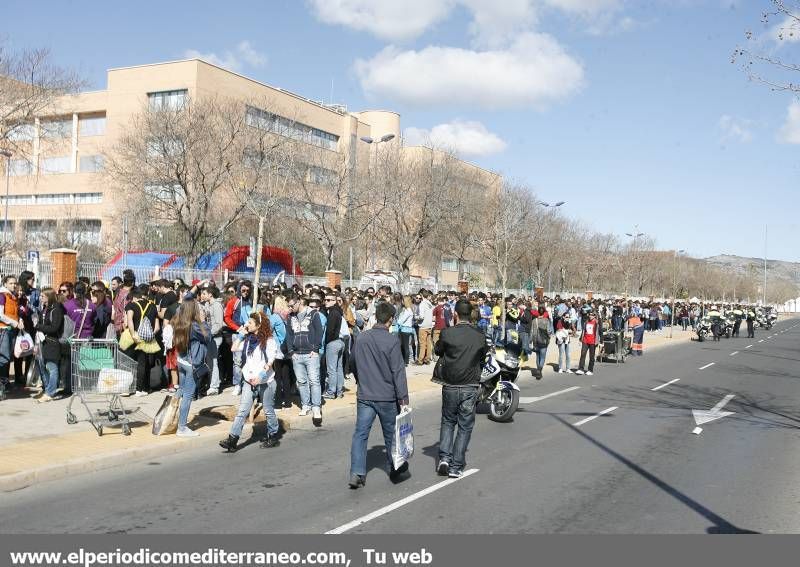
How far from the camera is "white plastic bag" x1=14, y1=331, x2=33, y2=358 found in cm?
1178

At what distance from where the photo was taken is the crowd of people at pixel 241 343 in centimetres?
785

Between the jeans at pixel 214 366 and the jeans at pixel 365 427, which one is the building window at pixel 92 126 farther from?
the jeans at pixel 365 427

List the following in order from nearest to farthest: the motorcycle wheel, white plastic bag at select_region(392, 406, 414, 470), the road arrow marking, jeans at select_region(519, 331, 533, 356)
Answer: white plastic bag at select_region(392, 406, 414, 470)
the motorcycle wheel
the road arrow marking
jeans at select_region(519, 331, 533, 356)

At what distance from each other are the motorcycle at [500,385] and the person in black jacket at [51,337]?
673 cm

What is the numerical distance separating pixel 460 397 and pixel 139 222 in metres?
33.2

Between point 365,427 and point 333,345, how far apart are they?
531cm

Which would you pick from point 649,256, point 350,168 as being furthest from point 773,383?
point 649,256

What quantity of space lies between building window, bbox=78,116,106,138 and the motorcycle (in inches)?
2137

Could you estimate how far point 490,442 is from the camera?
407 inches

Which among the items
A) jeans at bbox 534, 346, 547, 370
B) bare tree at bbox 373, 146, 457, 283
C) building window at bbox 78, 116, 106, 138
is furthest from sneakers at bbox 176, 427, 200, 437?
building window at bbox 78, 116, 106, 138

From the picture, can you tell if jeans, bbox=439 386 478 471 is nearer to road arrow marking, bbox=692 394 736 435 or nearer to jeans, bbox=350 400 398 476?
jeans, bbox=350 400 398 476

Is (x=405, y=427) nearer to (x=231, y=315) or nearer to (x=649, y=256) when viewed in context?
(x=231, y=315)

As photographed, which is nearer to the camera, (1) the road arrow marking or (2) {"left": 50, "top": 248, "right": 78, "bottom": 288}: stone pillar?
(1) the road arrow marking

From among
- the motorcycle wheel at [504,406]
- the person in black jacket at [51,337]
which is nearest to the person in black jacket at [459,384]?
the motorcycle wheel at [504,406]
